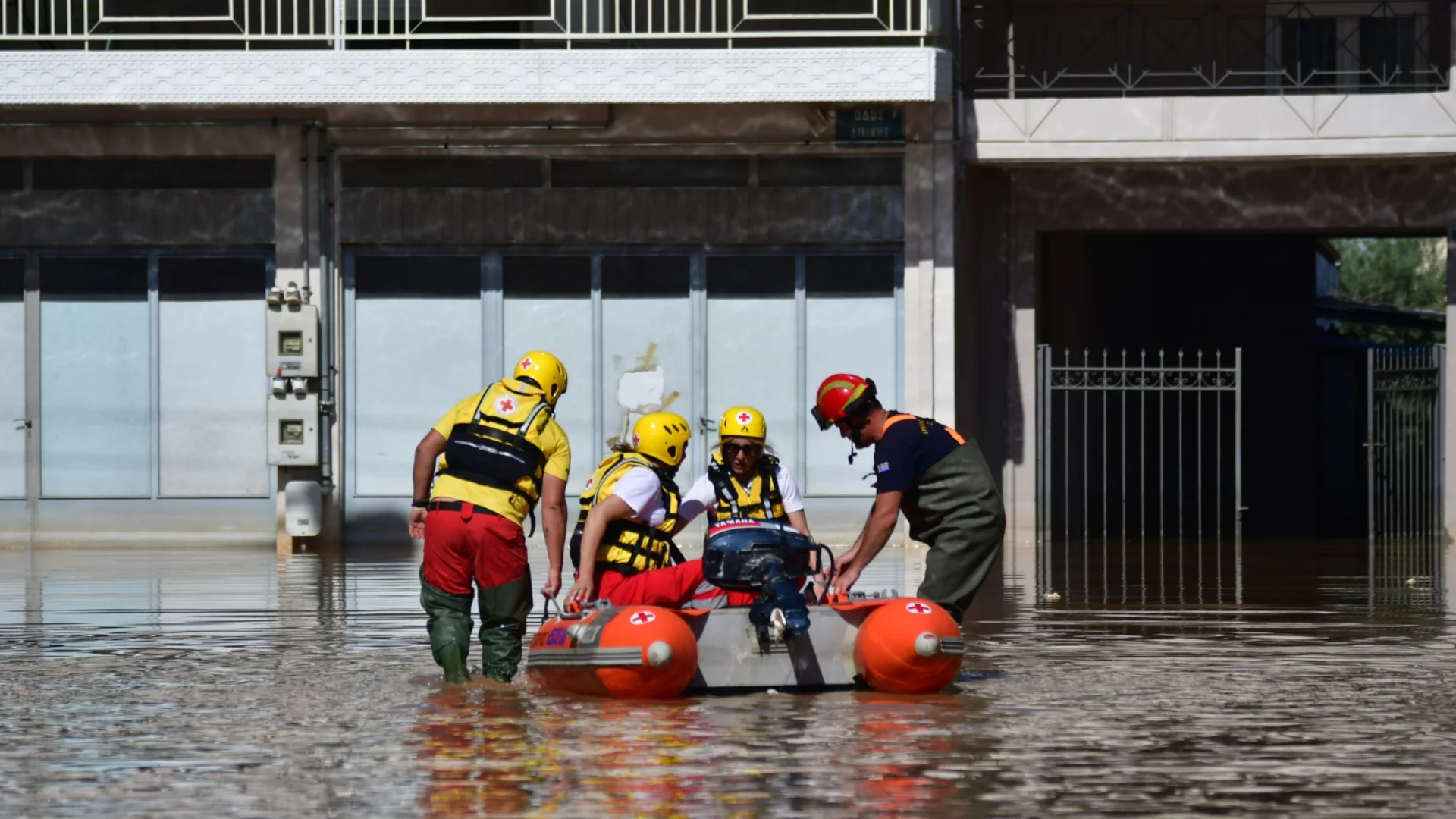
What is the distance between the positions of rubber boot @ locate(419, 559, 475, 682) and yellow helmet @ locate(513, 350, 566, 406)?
0.99m

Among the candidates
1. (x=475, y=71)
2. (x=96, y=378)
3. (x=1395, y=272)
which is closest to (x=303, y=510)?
(x=96, y=378)

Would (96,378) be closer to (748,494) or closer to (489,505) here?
(748,494)

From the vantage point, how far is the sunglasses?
1059 cm

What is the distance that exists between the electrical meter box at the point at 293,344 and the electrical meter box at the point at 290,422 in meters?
0.27

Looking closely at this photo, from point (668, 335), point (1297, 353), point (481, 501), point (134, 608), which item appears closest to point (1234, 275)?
point (1297, 353)

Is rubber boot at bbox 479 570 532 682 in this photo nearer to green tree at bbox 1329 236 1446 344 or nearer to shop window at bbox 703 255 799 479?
shop window at bbox 703 255 799 479

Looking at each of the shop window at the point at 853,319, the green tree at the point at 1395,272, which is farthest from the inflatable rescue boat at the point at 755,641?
the green tree at the point at 1395,272

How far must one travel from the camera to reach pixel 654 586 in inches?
397

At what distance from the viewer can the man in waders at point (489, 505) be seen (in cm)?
995

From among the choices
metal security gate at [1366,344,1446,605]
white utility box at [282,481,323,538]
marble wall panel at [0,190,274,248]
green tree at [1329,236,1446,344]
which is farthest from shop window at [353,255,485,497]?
green tree at [1329,236,1446,344]

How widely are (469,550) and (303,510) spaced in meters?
10.9

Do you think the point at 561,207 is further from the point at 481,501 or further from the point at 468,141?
the point at 481,501

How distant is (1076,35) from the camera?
22500mm

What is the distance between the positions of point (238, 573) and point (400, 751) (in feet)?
33.2
